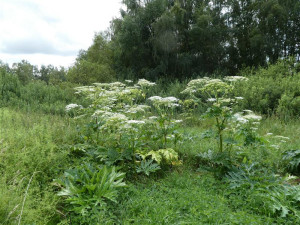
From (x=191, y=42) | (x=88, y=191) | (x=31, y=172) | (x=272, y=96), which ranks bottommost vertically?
(x=88, y=191)

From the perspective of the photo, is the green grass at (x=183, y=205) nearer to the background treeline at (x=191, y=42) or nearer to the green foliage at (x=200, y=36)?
the background treeline at (x=191, y=42)

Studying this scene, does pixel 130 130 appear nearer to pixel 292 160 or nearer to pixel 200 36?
pixel 292 160

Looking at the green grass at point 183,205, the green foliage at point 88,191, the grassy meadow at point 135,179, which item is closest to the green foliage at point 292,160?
the grassy meadow at point 135,179

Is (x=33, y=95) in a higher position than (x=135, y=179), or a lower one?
higher

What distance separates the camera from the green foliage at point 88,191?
2.73 metres

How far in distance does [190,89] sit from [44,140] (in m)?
2.84

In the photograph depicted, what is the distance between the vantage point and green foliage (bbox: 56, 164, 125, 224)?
8.94 ft

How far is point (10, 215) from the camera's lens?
2.40 meters

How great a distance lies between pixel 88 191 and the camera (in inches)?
122

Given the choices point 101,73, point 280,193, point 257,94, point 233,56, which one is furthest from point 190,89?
point 233,56

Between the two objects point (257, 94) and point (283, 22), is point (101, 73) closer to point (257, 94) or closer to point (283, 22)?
point (257, 94)

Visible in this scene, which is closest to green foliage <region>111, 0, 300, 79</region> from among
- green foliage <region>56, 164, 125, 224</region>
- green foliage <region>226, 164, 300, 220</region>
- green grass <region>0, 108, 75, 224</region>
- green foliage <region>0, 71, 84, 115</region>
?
green foliage <region>0, 71, 84, 115</region>

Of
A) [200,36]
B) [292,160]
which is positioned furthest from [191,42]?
[292,160]

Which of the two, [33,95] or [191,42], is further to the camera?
[191,42]
